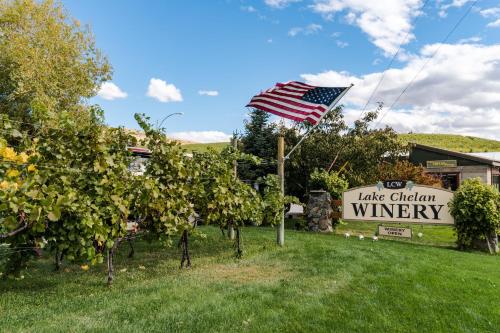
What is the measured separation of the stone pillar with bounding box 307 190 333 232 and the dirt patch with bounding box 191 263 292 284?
19.4 ft

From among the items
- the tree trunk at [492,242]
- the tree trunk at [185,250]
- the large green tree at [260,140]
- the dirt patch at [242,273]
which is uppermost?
the large green tree at [260,140]

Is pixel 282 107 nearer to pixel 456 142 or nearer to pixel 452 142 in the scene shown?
pixel 452 142

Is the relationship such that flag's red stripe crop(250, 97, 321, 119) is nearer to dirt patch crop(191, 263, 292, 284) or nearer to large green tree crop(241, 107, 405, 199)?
dirt patch crop(191, 263, 292, 284)

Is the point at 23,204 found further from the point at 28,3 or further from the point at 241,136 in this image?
the point at 28,3

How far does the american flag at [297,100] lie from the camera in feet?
27.6

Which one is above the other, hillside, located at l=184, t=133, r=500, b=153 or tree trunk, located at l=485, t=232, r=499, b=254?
hillside, located at l=184, t=133, r=500, b=153

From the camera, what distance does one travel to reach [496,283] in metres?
6.28

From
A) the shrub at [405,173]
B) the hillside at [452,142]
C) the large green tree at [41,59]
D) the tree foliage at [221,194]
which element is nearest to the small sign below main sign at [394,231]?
the tree foliage at [221,194]

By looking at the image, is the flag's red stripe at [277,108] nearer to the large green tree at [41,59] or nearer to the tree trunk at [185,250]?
the tree trunk at [185,250]

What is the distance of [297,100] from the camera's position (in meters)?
8.72

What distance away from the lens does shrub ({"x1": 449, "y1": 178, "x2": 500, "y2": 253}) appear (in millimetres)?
9547

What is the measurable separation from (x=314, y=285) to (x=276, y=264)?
1419mm

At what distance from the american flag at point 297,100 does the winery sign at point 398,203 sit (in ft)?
13.0

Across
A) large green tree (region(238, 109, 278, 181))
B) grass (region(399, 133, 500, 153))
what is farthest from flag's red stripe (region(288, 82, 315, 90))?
grass (region(399, 133, 500, 153))
